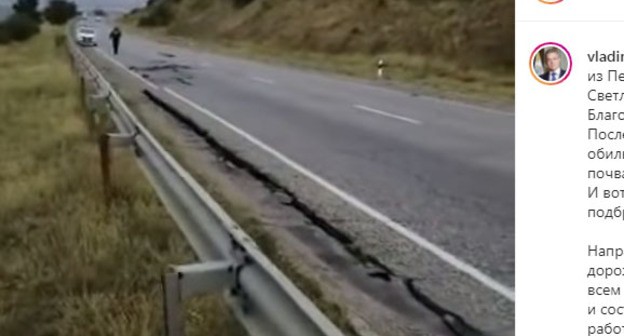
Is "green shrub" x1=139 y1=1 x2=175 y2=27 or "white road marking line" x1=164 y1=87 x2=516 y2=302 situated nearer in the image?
"white road marking line" x1=164 y1=87 x2=516 y2=302

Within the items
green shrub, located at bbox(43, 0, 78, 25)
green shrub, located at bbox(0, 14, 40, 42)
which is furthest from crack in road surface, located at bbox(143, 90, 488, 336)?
green shrub, located at bbox(43, 0, 78, 25)

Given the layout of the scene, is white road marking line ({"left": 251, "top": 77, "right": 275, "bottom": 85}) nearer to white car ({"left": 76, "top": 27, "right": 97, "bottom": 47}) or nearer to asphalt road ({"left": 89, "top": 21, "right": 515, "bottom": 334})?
asphalt road ({"left": 89, "top": 21, "right": 515, "bottom": 334})

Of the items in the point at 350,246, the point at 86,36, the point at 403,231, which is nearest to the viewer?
the point at 350,246

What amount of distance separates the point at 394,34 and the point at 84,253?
3540cm

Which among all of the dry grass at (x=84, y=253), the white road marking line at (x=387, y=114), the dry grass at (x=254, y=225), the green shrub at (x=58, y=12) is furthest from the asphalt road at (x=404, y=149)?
the green shrub at (x=58, y=12)

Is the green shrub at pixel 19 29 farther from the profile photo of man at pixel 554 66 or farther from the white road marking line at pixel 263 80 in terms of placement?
the profile photo of man at pixel 554 66

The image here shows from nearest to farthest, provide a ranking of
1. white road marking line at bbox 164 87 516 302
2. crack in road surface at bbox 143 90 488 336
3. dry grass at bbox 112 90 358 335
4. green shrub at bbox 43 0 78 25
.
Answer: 1. crack in road surface at bbox 143 90 488 336
2. dry grass at bbox 112 90 358 335
3. white road marking line at bbox 164 87 516 302
4. green shrub at bbox 43 0 78 25

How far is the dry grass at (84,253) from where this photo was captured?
398cm

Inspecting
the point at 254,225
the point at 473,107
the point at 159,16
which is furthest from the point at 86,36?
the point at 254,225

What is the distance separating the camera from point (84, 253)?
499cm

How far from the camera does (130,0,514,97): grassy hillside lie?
2908 cm

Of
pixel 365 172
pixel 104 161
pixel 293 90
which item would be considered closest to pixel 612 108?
pixel 104 161

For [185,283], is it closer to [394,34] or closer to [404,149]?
[404,149]

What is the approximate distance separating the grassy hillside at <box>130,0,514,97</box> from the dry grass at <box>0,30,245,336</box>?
11.7m
